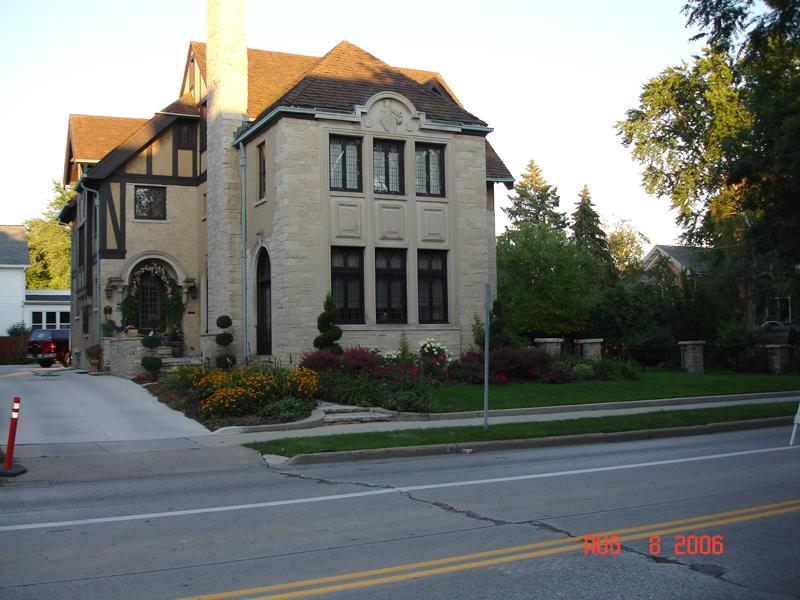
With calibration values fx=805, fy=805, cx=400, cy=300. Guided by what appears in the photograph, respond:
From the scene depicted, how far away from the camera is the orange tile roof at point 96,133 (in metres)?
32.1

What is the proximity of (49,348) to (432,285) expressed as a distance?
2169 cm

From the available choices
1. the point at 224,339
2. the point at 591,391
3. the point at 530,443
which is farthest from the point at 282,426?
the point at 224,339

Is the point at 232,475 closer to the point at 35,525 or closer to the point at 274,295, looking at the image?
the point at 35,525

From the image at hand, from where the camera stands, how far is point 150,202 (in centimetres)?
3016

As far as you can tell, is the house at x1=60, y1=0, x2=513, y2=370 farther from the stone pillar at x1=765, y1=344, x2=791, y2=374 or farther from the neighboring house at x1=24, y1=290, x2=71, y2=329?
the neighboring house at x1=24, y1=290, x2=71, y2=329

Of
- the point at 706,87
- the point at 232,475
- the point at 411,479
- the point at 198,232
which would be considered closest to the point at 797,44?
the point at 411,479

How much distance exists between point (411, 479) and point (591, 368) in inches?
572

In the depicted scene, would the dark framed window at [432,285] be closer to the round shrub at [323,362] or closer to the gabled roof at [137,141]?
the round shrub at [323,362]

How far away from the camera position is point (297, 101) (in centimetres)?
2272

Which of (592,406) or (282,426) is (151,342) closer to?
(282,426)

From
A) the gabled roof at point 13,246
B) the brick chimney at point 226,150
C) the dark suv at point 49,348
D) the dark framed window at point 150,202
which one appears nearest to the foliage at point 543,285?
the brick chimney at point 226,150

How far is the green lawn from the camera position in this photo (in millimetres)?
18906

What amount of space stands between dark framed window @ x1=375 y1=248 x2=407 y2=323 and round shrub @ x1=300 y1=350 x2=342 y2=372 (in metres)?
3.42

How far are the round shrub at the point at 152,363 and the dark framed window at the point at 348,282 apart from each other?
5475 mm
